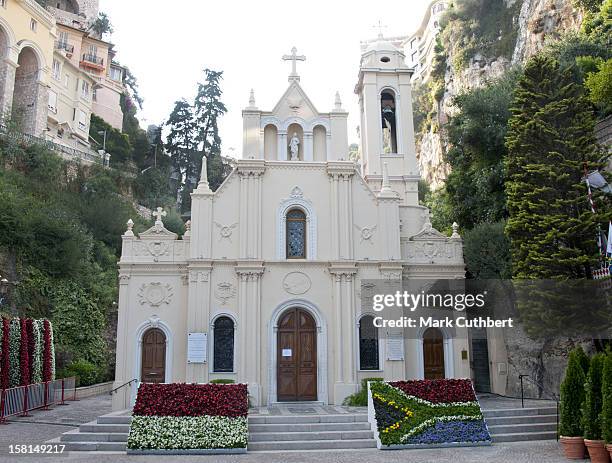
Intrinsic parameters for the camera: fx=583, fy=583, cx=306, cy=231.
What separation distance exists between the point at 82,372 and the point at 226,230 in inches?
583

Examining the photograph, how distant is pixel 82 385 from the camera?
101 feet

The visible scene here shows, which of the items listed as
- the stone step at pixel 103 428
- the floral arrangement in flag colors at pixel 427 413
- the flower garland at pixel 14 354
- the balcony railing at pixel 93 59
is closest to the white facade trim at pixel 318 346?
the floral arrangement in flag colors at pixel 427 413

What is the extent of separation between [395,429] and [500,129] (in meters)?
16.6

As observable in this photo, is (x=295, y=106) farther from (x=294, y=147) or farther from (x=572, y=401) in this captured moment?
(x=572, y=401)

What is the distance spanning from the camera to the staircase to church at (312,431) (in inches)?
595

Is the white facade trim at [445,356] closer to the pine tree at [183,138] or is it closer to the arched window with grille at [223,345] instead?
the arched window with grille at [223,345]

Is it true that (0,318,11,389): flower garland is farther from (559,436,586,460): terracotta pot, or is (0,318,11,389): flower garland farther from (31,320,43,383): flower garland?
(559,436,586,460): terracotta pot

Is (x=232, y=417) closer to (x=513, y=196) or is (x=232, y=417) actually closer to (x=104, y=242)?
(x=513, y=196)

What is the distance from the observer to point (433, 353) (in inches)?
851

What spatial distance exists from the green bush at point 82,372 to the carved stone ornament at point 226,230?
1414 cm

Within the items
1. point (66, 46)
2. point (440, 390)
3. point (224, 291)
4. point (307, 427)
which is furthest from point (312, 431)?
point (66, 46)

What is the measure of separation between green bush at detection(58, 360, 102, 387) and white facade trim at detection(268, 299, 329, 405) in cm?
1442

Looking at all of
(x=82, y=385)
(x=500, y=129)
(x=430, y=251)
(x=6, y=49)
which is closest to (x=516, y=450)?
(x=430, y=251)

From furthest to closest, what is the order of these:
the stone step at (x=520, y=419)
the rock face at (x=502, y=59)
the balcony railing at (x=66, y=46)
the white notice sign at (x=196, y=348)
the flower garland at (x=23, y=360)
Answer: the balcony railing at (x=66, y=46) < the rock face at (x=502, y=59) < the flower garland at (x=23, y=360) < the white notice sign at (x=196, y=348) < the stone step at (x=520, y=419)
